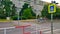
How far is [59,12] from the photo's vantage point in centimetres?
5741

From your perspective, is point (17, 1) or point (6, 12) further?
point (6, 12)

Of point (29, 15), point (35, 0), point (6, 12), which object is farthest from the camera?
point (29, 15)

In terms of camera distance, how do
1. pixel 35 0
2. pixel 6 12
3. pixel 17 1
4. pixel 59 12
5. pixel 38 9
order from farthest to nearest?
pixel 59 12, pixel 6 12, pixel 17 1, pixel 35 0, pixel 38 9

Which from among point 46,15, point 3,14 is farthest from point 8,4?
point 46,15

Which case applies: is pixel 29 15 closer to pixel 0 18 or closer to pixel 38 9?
pixel 0 18

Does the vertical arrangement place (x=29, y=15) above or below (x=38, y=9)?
below

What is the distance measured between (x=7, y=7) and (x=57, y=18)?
59.7 ft

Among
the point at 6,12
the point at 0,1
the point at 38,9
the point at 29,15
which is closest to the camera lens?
the point at 38,9

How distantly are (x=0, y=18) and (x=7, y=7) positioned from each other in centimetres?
518

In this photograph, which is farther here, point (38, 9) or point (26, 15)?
point (26, 15)

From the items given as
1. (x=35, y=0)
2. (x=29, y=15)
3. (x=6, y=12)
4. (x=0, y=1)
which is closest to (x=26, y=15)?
(x=29, y=15)

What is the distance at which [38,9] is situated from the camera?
57.8 ft

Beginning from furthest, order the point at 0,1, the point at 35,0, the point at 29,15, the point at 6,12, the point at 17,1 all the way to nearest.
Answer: the point at 29,15 → the point at 6,12 → the point at 0,1 → the point at 17,1 → the point at 35,0

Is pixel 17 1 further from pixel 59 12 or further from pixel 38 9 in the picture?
pixel 59 12
